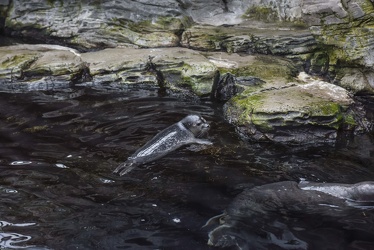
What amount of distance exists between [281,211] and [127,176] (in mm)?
2090

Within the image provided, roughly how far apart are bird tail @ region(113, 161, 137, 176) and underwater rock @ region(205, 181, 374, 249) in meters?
1.60

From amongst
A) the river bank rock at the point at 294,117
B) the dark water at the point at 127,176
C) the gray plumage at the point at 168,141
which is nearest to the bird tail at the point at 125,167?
the gray plumage at the point at 168,141

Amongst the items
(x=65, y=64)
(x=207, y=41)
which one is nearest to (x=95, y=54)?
(x=65, y=64)

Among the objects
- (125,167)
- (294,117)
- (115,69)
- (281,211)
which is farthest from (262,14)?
(281,211)

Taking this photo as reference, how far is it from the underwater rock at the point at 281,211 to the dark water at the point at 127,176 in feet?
0.45

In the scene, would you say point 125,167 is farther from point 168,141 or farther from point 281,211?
point 281,211

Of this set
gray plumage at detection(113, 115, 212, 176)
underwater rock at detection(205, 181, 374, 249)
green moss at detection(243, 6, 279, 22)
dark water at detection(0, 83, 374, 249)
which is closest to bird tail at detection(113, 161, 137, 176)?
gray plumage at detection(113, 115, 212, 176)

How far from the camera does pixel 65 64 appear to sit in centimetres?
926

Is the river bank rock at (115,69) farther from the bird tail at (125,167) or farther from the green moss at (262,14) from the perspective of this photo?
the bird tail at (125,167)

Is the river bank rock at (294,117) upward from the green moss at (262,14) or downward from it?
downward

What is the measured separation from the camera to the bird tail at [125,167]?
5.54 metres

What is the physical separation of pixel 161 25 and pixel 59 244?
7.88 meters

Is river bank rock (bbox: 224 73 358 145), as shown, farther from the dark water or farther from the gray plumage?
the gray plumage

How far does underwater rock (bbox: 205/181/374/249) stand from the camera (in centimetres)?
419
